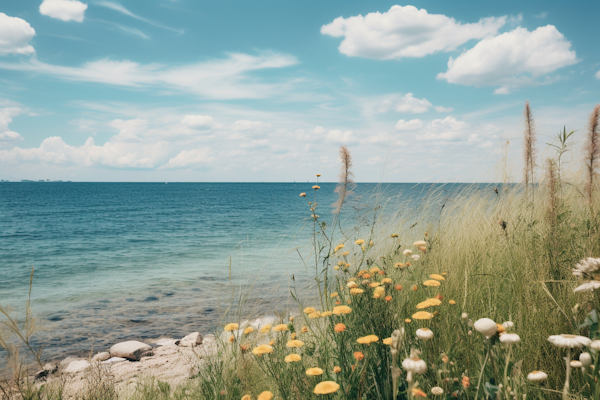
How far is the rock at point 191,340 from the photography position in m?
5.53

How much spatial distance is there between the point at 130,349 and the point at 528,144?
6750 mm

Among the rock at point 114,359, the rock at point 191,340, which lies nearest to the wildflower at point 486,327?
the rock at point 191,340

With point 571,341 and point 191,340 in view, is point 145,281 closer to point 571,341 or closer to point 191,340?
point 191,340

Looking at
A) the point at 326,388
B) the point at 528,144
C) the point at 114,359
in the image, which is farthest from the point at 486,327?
the point at 114,359

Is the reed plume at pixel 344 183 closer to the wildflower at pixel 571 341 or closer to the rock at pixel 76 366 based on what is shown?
the wildflower at pixel 571 341

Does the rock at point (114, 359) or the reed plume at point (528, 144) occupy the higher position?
the reed plume at point (528, 144)

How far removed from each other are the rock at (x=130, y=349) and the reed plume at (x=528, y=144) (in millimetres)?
6415

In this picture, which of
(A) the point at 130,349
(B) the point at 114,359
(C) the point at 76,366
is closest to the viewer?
(C) the point at 76,366

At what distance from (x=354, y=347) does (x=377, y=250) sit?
10.2ft

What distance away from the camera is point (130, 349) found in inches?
211

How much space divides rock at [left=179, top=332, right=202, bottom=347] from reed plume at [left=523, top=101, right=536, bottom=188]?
567 centimetres

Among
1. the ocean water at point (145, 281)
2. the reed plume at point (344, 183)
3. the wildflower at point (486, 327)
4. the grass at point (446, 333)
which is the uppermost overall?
the reed plume at point (344, 183)

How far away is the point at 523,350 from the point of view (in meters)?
1.74

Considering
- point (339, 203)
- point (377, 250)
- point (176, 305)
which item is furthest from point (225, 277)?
point (339, 203)
